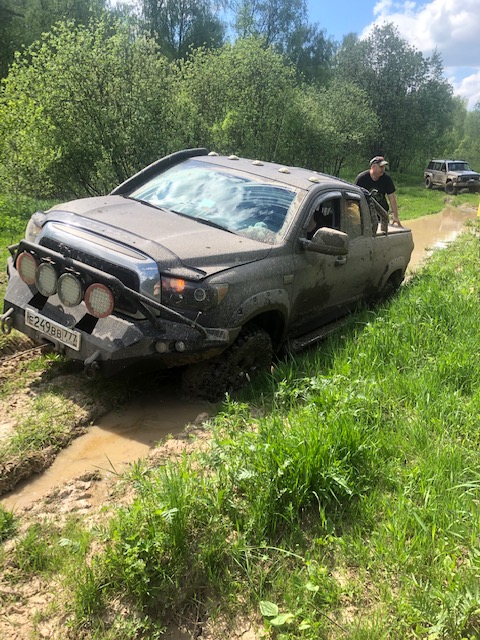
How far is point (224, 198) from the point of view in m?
4.50

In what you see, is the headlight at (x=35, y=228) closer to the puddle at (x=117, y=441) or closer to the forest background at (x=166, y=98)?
the puddle at (x=117, y=441)

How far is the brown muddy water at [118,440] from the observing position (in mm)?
2990

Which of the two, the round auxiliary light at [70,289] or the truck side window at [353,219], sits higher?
the truck side window at [353,219]

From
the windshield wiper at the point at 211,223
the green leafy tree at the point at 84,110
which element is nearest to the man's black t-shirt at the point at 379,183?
the windshield wiper at the point at 211,223

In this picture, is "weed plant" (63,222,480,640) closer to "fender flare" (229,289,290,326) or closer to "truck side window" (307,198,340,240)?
"fender flare" (229,289,290,326)

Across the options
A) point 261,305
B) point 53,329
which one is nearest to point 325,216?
point 261,305

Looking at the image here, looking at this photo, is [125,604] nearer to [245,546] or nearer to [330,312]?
[245,546]

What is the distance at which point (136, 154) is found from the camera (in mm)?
12992

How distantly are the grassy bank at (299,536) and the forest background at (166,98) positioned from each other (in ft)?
33.4

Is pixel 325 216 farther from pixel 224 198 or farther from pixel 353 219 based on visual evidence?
pixel 224 198

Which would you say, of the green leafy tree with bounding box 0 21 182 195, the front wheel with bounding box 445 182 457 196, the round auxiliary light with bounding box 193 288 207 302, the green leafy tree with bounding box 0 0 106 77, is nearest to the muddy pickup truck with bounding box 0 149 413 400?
the round auxiliary light with bounding box 193 288 207 302

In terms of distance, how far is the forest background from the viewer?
11672 millimetres

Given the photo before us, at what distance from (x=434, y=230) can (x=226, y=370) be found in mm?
15190

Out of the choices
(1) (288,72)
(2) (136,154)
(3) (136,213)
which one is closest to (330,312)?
(3) (136,213)
